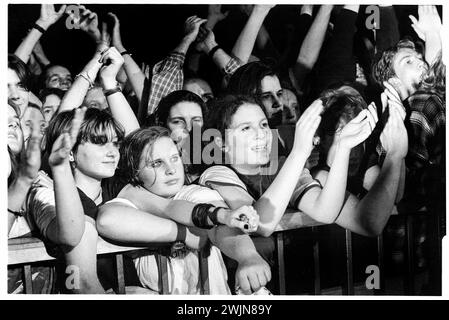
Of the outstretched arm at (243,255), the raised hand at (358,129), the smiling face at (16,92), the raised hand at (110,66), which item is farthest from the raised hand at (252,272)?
the smiling face at (16,92)

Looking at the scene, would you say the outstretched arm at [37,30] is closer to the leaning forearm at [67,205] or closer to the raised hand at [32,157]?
the raised hand at [32,157]

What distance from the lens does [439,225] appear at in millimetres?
3947

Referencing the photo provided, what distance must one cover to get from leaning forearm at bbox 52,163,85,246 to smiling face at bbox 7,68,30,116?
13.8 inches

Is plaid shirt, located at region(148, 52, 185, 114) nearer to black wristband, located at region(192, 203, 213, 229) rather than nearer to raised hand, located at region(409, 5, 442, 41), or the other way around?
black wristband, located at region(192, 203, 213, 229)

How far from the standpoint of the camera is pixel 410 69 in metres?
3.95

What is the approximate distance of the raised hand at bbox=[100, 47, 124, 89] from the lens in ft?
12.8

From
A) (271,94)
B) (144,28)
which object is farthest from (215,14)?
(271,94)

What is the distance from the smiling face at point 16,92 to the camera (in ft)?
12.8

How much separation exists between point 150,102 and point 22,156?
637 mm

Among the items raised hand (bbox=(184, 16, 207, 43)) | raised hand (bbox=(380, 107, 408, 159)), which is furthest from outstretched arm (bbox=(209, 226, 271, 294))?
raised hand (bbox=(184, 16, 207, 43))

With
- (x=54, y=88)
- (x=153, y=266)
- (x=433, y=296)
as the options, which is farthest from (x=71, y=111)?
(x=433, y=296)

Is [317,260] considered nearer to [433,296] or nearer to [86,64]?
[433,296]

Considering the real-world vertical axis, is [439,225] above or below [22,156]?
below

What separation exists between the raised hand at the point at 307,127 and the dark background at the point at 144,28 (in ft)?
1.08
